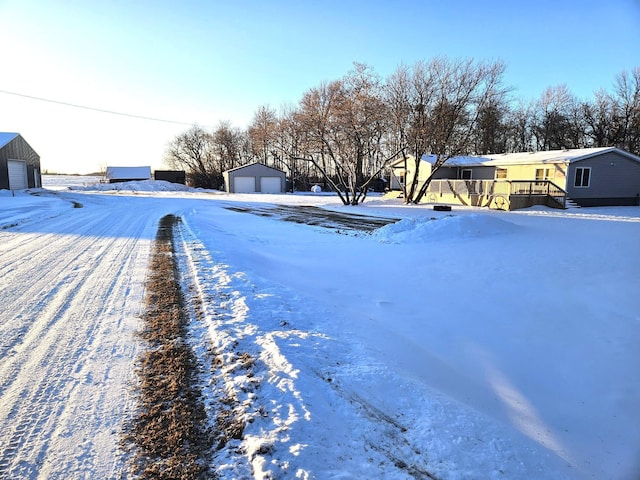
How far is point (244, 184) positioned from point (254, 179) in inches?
54.8

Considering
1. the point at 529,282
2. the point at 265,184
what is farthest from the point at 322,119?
the point at 265,184

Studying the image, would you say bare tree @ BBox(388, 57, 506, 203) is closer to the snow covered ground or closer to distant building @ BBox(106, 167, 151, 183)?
the snow covered ground

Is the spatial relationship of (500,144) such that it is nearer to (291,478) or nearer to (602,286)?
(602,286)

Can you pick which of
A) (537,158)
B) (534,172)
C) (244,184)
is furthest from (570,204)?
(244,184)

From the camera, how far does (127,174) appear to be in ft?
232

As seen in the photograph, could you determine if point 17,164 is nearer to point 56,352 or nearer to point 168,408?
point 56,352

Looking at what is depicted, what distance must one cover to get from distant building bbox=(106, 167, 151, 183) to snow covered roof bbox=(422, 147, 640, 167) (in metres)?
54.7

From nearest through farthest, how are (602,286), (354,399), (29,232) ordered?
(354,399) < (602,286) < (29,232)

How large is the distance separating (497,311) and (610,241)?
6700mm

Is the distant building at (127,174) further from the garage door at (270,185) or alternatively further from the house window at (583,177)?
the house window at (583,177)

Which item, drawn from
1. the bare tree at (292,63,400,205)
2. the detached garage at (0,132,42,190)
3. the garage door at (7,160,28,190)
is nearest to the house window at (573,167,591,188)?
the bare tree at (292,63,400,205)

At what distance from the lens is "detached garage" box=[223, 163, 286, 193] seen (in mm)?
49719

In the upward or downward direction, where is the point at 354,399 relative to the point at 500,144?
downward

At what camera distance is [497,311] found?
5773 millimetres
